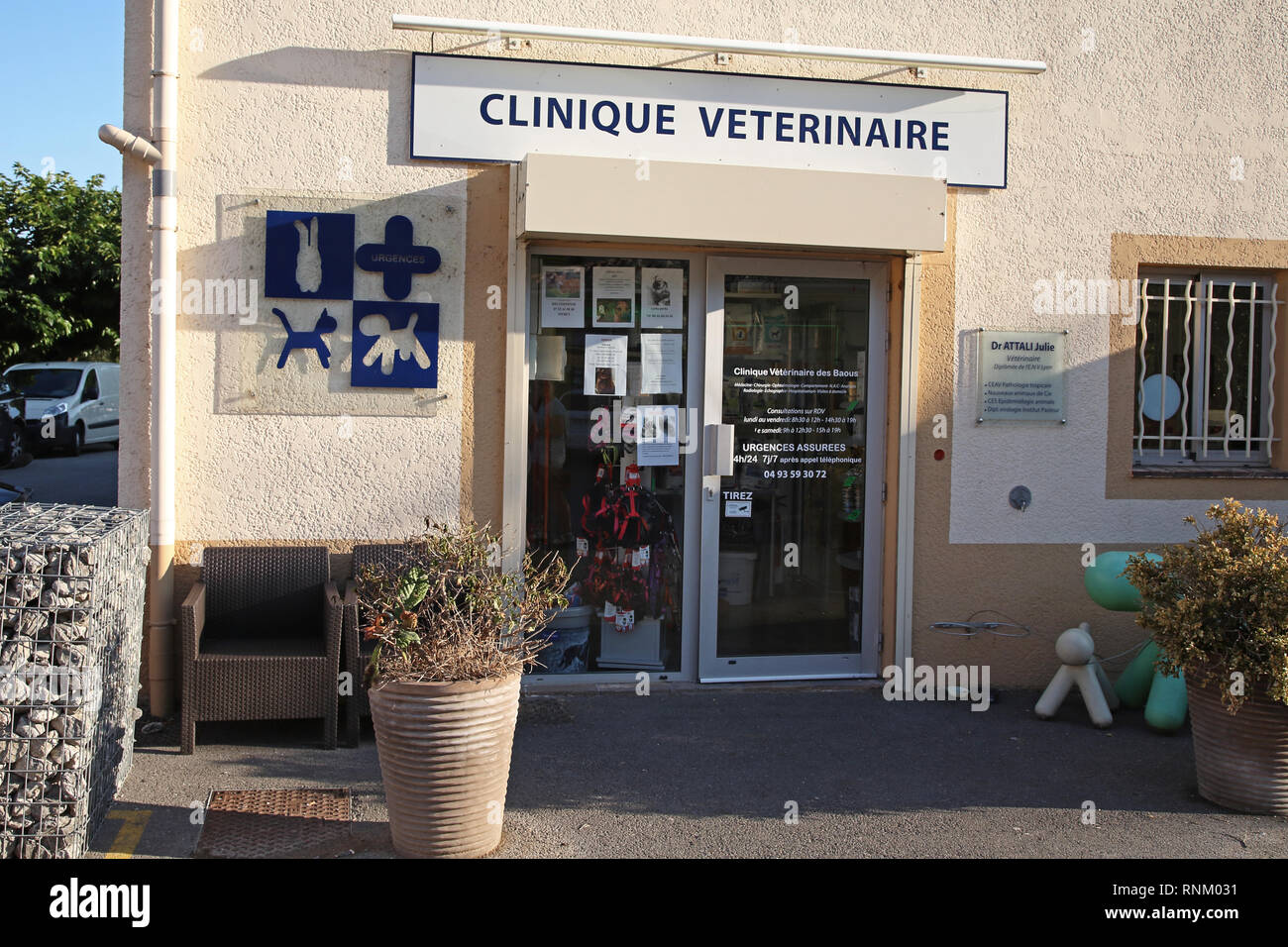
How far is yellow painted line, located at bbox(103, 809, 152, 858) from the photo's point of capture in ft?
14.3

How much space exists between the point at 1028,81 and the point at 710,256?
213 cm

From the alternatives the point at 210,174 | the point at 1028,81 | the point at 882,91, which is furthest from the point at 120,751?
the point at 1028,81

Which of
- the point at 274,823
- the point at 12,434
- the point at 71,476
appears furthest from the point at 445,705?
the point at 12,434

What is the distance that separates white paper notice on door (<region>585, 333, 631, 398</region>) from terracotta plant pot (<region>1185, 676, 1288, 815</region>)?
327cm

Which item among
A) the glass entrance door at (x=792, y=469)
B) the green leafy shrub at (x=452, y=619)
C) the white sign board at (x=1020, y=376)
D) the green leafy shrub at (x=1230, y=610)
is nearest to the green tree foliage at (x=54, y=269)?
the glass entrance door at (x=792, y=469)

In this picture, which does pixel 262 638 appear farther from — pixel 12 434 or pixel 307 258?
pixel 12 434

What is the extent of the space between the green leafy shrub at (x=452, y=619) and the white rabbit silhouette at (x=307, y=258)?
212 cm

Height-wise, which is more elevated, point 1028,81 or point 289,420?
point 1028,81

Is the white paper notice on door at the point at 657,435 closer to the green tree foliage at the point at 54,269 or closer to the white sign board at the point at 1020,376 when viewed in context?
the white sign board at the point at 1020,376

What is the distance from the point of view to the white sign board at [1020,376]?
268 inches

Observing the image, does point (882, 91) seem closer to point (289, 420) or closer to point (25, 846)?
point (289, 420)

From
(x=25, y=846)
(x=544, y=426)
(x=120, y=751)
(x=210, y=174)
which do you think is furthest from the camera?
(x=544, y=426)
